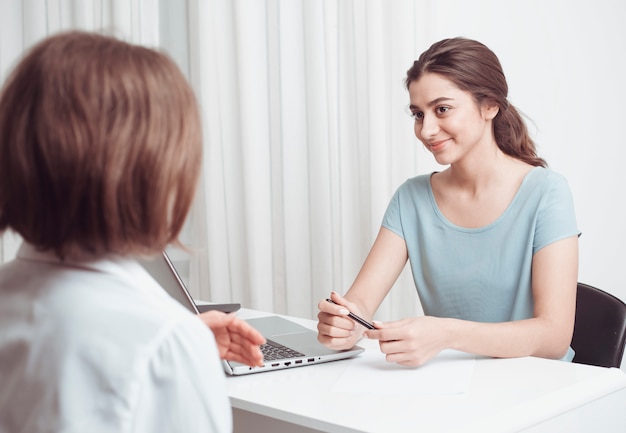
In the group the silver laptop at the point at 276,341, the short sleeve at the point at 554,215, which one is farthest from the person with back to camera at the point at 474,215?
the silver laptop at the point at 276,341

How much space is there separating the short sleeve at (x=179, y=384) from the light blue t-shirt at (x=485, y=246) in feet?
4.05

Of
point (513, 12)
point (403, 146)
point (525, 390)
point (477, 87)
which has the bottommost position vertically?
point (525, 390)

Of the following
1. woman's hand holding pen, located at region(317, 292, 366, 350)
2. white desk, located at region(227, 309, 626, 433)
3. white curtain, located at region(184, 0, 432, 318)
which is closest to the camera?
white desk, located at region(227, 309, 626, 433)

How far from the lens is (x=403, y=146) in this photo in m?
2.54

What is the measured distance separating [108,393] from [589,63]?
210 cm

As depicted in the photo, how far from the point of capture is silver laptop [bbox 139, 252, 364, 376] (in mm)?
1340

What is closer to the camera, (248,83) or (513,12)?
(513,12)

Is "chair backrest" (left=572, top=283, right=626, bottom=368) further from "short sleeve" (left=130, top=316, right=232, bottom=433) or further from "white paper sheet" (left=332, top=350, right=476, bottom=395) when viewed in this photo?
"short sleeve" (left=130, top=316, right=232, bottom=433)

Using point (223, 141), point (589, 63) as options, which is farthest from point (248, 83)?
point (589, 63)

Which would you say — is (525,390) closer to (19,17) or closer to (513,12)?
(513,12)

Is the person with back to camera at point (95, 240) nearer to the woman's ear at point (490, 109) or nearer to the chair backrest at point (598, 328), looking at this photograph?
the chair backrest at point (598, 328)

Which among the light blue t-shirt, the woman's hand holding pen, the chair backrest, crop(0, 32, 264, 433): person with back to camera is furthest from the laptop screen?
the chair backrest

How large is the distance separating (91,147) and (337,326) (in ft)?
2.97

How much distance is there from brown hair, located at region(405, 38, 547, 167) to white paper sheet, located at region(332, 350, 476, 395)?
0.71 metres
